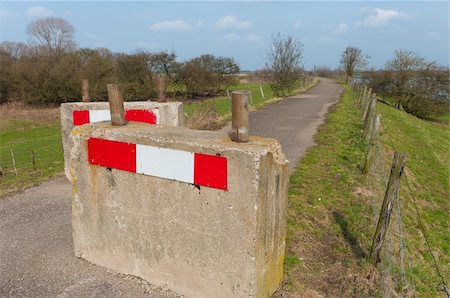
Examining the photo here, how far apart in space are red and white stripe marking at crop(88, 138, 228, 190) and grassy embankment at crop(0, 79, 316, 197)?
12.4 feet

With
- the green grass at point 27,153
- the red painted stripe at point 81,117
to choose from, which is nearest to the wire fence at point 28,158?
the green grass at point 27,153

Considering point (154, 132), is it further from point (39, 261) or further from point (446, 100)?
point (446, 100)

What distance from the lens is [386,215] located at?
164 inches

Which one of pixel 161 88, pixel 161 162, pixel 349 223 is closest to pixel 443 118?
pixel 349 223

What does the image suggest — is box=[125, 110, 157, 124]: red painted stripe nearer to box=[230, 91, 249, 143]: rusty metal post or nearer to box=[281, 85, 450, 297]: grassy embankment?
box=[281, 85, 450, 297]: grassy embankment

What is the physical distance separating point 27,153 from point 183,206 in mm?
13205

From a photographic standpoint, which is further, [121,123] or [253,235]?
[121,123]

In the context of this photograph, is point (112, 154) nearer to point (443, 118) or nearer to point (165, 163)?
point (165, 163)

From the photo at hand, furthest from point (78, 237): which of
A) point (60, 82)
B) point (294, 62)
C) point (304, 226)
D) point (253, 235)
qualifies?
point (60, 82)

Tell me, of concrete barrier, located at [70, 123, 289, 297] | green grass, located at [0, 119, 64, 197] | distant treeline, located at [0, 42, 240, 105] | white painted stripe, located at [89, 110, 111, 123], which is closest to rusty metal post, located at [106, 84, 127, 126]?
concrete barrier, located at [70, 123, 289, 297]

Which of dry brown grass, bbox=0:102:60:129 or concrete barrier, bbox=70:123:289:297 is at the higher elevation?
concrete barrier, bbox=70:123:289:297

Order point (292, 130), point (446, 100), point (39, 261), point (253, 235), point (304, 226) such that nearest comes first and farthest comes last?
point (253, 235) → point (39, 261) → point (304, 226) → point (292, 130) → point (446, 100)

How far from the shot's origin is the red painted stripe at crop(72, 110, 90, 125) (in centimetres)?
567

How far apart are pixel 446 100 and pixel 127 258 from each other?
3139cm
